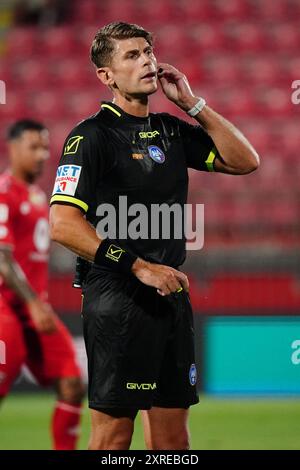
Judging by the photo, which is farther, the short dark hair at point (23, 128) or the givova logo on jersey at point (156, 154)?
the short dark hair at point (23, 128)

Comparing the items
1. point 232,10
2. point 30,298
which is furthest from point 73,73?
point 30,298

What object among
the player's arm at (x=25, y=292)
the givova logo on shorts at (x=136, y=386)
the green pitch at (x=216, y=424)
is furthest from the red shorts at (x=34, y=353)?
the givova logo on shorts at (x=136, y=386)

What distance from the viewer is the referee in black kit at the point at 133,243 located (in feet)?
12.1

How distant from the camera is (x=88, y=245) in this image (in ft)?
11.9

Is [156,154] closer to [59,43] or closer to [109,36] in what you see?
[109,36]

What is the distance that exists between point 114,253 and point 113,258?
0.06ft

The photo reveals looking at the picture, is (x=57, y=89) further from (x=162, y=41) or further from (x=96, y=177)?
(x=96, y=177)

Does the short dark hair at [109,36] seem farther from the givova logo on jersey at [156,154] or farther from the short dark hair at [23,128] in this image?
the short dark hair at [23,128]

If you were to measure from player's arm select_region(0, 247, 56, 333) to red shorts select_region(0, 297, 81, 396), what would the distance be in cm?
21

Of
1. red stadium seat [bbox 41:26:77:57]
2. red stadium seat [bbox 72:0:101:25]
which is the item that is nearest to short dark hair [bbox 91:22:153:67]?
red stadium seat [bbox 41:26:77:57]

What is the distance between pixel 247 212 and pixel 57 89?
5.57m

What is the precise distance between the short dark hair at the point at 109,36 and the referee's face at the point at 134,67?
0.07 feet

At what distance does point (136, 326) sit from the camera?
12.6 ft
